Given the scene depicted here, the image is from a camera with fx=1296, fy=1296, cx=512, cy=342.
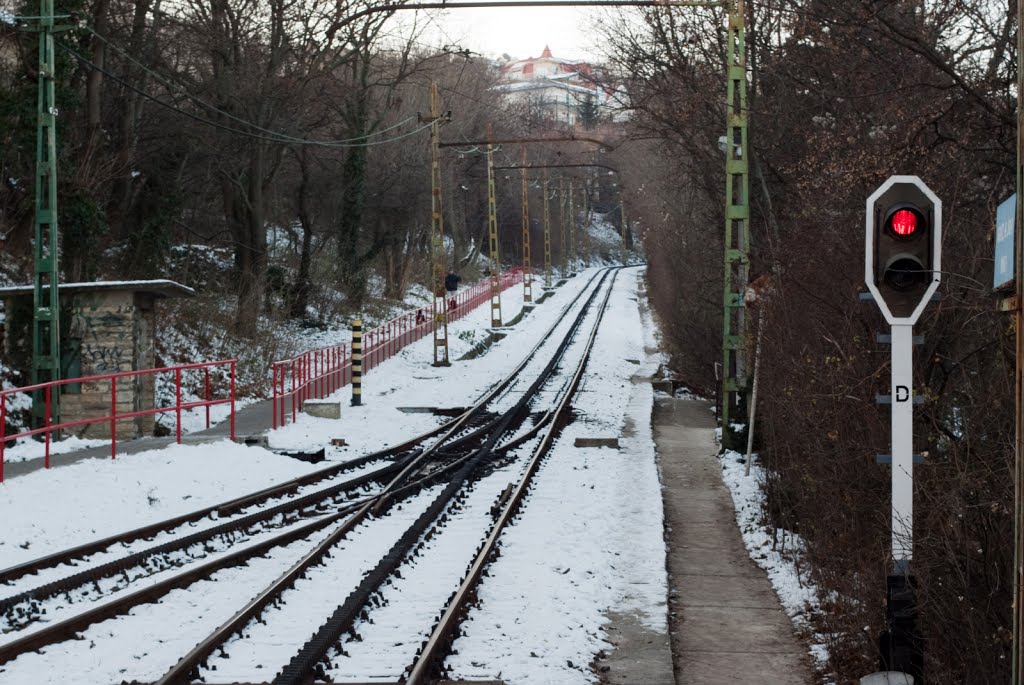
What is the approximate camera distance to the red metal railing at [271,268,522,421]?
25.4 meters

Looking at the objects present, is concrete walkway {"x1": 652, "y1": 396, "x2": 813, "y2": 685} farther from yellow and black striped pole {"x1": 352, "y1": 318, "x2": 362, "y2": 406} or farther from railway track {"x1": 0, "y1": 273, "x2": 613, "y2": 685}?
yellow and black striped pole {"x1": 352, "y1": 318, "x2": 362, "y2": 406}

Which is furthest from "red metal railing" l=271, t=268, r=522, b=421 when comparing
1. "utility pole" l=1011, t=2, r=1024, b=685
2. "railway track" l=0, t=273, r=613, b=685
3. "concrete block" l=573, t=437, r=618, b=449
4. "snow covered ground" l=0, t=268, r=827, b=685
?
"utility pole" l=1011, t=2, r=1024, b=685

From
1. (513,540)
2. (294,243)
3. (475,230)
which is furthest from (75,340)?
(475,230)

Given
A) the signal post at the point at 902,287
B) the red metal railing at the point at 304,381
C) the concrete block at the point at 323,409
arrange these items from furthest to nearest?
the concrete block at the point at 323,409
the red metal railing at the point at 304,381
the signal post at the point at 902,287

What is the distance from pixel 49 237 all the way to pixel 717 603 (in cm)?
1329

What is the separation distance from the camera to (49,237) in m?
20.2

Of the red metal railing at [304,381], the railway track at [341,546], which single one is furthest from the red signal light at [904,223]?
the red metal railing at [304,381]

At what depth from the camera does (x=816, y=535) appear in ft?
38.1

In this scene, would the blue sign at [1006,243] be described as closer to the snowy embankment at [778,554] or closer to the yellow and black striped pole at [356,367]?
the snowy embankment at [778,554]

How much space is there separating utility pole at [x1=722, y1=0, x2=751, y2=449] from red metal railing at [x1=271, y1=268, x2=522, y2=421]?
7.71 meters

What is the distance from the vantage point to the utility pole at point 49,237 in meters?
19.8

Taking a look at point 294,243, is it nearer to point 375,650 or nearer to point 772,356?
point 772,356

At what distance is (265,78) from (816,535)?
28.0m

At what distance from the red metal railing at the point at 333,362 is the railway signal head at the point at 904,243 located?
1589 cm
